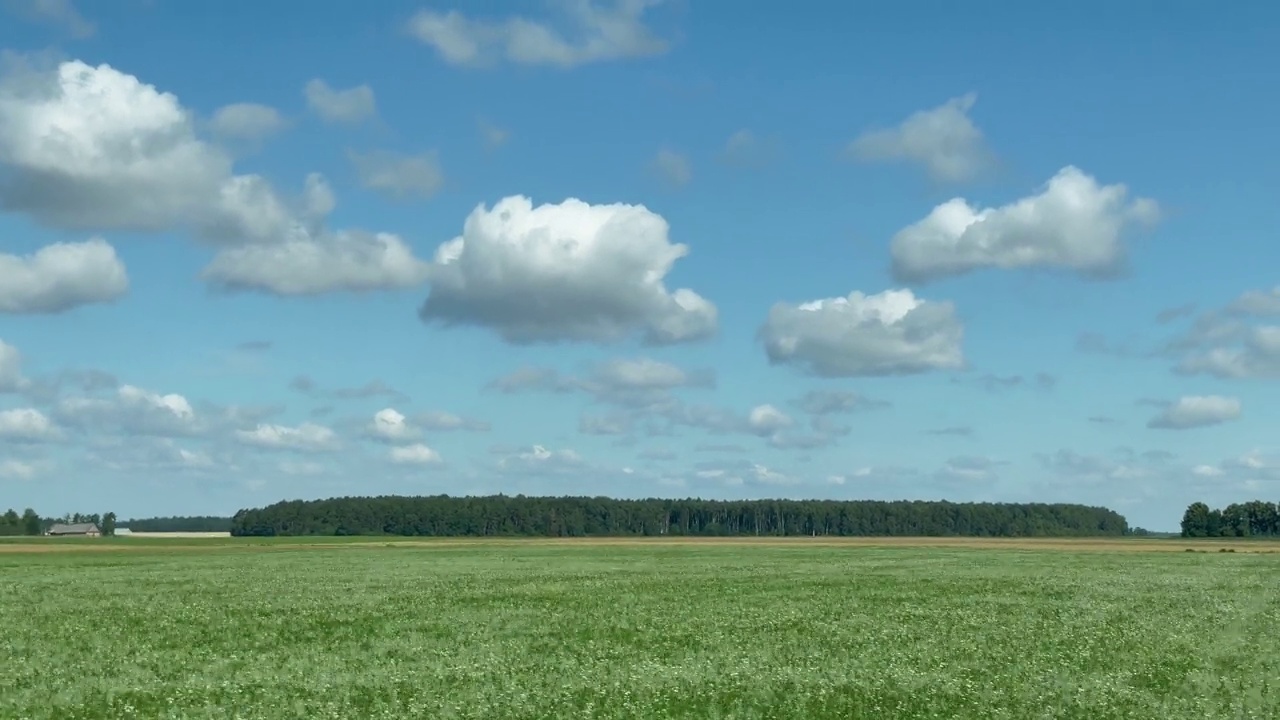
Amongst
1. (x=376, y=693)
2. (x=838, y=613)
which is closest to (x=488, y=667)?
(x=376, y=693)

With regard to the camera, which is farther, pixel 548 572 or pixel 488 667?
pixel 548 572

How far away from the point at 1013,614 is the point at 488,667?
21.8 m

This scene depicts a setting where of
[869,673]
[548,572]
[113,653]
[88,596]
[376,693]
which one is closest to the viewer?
[376,693]

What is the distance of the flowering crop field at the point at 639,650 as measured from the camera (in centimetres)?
2562

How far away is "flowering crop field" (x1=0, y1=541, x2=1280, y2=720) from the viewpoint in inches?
1009

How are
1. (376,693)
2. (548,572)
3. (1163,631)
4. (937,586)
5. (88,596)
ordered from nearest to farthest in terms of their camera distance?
1. (376,693)
2. (1163,631)
3. (88,596)
4. (937,586)
5. (548,572)

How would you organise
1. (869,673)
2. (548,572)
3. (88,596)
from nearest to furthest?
1. (869,673)
2. (88,596)
3. (548,572)

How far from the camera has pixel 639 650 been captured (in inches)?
1330

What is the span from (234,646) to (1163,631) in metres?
28.3

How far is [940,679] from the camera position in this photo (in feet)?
93.1

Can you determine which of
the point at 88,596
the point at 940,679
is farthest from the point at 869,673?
the point at 88,596

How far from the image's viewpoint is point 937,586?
192 ft

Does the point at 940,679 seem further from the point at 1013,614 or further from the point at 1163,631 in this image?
the point at 1013,614

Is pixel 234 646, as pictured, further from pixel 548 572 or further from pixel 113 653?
pixel 548 572
